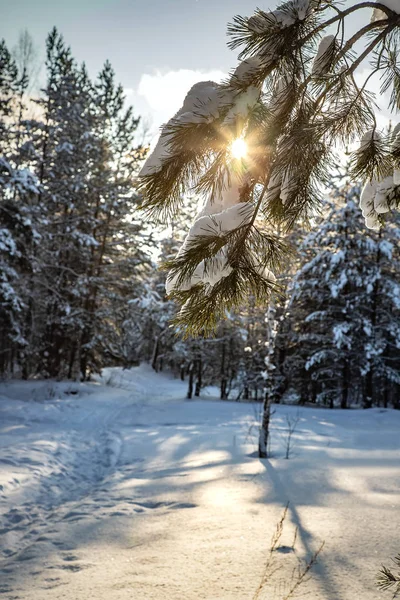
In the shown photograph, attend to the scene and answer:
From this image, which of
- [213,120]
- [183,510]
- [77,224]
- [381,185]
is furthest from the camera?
[77,224]

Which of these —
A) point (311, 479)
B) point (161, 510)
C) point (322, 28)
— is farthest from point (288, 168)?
point (311, 479)

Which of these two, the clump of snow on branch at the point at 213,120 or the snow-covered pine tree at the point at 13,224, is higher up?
the snow-covered pine tree at the point at 13,224

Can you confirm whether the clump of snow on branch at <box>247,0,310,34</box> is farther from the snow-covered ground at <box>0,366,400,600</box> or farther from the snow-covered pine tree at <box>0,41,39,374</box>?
the snow-covered pine tree at <box>0,41,39,374</box>

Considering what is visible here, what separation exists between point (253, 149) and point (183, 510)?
14.6 feet

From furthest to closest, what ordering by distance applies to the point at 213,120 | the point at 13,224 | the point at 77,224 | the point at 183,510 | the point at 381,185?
1. the point at 77,224
2. the point at 13,224
3. the point at 183,510
4. the point at 381,185
5. the point at 213,120

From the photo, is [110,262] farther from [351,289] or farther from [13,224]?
[351,289]

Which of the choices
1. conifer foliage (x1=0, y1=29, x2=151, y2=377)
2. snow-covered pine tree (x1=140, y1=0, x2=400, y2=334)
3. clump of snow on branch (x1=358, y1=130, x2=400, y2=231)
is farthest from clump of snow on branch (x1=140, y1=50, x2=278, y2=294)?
conifer foliage (x1=0, y1=29, x2=151, y2=377)

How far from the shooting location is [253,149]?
6.79 feet

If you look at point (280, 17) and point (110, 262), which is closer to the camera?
point (280, 17)

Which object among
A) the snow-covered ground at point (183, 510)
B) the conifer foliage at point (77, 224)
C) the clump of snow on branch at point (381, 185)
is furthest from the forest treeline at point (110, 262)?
the clump of snow on branch at point (381, 185)

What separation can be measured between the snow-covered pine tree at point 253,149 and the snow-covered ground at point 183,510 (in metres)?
2.43

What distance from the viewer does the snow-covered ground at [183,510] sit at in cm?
324

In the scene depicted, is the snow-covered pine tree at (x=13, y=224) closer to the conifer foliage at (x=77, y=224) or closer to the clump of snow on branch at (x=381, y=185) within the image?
the conifer foliage at (x=77, y=224)

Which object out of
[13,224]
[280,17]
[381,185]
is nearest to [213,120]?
[280,17]
